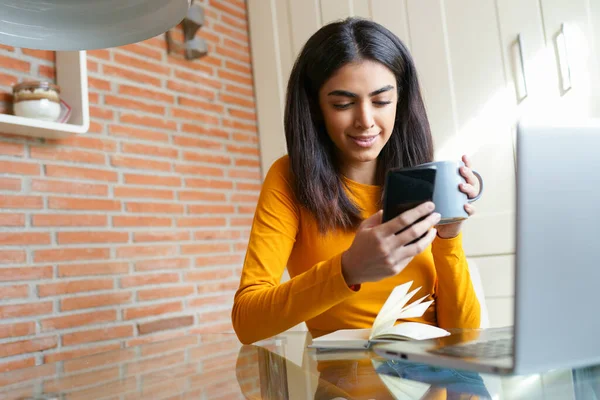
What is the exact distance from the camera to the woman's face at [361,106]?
1.34 meters

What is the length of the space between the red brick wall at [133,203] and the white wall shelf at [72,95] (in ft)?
0.15

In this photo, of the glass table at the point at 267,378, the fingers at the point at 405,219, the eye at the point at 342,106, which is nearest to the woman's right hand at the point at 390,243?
the fingers at the point at 405,219

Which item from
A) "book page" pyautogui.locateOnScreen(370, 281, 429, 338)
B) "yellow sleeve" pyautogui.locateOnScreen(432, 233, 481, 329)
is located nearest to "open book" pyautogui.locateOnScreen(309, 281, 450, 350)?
"book page" pyautogui.locateOnScreen(370, 281, 429, 338)

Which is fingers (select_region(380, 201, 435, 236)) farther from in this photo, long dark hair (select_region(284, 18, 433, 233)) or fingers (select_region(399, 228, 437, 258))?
long dark hair (select_region(284, 18, 433, 233))

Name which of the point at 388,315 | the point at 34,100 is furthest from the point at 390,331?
the point at 34,100

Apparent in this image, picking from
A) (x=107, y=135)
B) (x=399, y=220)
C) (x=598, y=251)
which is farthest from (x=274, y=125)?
(x=598, y=251)

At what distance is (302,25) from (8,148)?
160 centimetres

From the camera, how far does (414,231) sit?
865 millimetres

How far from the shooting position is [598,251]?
583 mm

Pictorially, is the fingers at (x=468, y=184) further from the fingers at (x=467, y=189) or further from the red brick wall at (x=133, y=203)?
the red brick wall at (x=133, y=203)

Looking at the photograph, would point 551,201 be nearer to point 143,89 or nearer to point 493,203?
point 493,203

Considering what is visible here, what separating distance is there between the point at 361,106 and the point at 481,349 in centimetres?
77

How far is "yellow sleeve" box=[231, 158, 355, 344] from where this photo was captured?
40.4 inches

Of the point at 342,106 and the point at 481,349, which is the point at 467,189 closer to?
the point at 481,349
